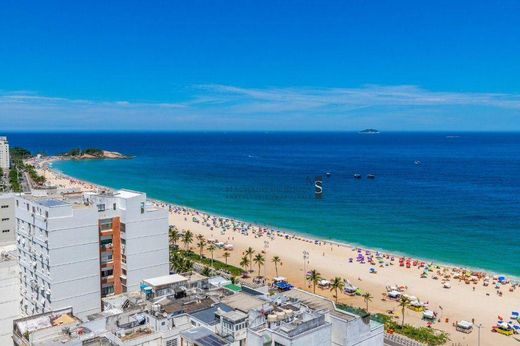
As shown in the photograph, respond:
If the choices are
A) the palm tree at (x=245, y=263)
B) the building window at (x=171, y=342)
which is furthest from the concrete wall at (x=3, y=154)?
the building window at (x=171, y=342)

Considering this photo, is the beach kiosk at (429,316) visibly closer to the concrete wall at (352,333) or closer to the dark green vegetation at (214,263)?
the dark green vegetation at (214,263)

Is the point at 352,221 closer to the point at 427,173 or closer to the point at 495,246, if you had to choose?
the point at 495,246

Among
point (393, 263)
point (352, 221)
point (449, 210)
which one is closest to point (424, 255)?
point (393, 263)

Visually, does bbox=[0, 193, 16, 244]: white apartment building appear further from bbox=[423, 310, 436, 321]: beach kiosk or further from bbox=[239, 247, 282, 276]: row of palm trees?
bbox=[423, 310, 436, 321]: beach kiosk

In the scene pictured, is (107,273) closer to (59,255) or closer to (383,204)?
(59,255)

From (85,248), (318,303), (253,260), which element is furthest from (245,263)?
(318,303)

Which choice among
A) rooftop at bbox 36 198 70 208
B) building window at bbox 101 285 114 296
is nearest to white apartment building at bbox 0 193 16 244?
rooftop at bbox 36 198 70 208
